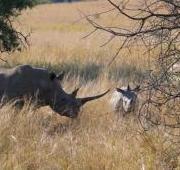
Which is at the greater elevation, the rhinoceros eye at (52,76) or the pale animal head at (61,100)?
the rhinoceros eye at (52,76)

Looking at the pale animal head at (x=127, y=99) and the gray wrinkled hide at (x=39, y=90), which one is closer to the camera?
the gray wrinkled hide at (x=39, y=90)

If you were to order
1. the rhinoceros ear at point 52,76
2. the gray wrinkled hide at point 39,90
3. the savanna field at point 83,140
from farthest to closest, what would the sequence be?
1. the rhinoceros ear at point 52,76
2. the gray wrinkled hide at point 39,90
3. the savanna field at point 83,140

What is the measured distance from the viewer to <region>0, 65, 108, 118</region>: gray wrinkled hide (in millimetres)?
9852

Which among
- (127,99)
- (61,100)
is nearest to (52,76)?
(61,100)

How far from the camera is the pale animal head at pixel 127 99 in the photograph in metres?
10.2

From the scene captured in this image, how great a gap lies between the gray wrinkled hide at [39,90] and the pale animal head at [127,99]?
587mm

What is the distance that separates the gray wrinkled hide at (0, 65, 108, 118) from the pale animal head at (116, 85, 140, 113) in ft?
1.93

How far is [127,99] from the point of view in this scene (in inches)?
413

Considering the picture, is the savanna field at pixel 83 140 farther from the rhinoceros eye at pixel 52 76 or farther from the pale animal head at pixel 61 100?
the rhinoceros eye at pixel 52 76

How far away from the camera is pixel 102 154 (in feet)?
22.5

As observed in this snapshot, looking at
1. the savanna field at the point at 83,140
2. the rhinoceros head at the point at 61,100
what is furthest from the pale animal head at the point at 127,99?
the rhinoceros head at the point at 61,100

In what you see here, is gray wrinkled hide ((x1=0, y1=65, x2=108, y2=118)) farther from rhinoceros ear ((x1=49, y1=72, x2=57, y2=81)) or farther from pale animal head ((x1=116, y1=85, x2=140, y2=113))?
pale animal head ((x1=116, y1=85, x2=140, y2=113))

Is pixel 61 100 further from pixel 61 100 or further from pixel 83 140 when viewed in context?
pixel 83 140

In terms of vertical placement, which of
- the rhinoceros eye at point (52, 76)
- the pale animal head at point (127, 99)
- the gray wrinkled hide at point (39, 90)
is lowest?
the pale animal head at point (127, 99)
